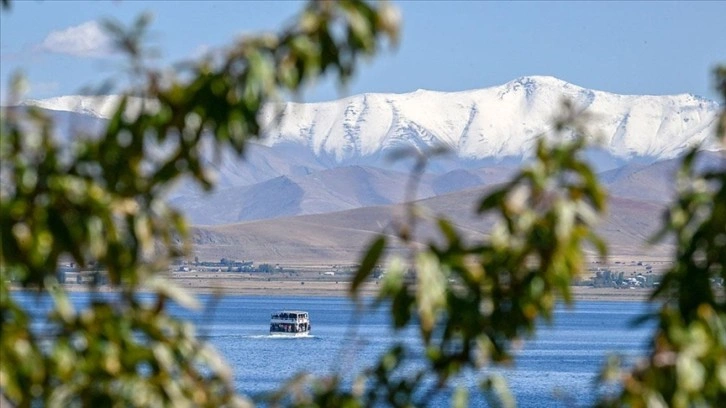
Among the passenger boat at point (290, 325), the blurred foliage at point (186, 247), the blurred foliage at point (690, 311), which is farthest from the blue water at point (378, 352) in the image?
the blurred foliage at point (186, 247)

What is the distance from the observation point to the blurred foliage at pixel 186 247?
3.58 meters

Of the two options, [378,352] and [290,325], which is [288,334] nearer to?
[290,325]

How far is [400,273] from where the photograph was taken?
3580mm

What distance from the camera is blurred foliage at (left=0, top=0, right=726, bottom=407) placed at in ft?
11.7

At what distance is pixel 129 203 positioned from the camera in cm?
366

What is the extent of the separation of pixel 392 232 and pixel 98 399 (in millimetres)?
842

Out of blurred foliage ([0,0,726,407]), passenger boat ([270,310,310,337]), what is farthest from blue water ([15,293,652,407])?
blurred foliage ([0,0,726,407])

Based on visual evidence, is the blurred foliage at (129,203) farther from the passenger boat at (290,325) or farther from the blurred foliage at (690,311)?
the passenger boat at (290,325)

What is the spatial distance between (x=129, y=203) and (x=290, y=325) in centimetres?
10507

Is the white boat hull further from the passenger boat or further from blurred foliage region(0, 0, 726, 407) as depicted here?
blurred foliage region(0, 0, 726, 407)

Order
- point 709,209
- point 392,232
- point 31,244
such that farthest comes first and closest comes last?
point 709,209 < point 392,232 < point 31,244

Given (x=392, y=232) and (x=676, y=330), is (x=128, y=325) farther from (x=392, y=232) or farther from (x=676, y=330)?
(x=676, y=330)

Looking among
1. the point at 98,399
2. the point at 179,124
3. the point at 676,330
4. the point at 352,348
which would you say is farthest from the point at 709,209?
the point at 98,399

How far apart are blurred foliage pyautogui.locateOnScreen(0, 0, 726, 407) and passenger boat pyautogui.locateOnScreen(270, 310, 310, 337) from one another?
341 ft
